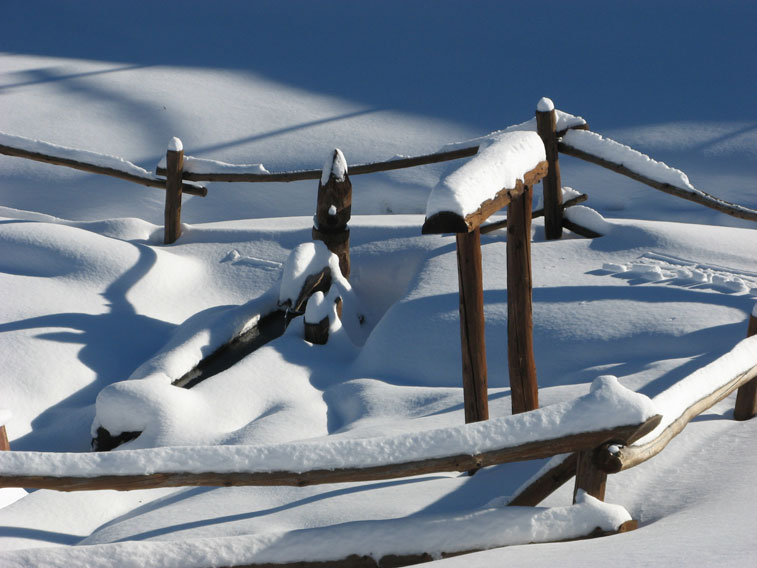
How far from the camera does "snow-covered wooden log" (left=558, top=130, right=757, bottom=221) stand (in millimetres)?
5938

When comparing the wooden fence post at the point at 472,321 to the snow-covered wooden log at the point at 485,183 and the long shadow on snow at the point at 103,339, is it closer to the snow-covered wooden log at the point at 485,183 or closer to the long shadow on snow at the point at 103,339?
the snow-covered wooden log at the point at 485,183

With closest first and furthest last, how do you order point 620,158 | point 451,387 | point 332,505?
point 332,505 → point 451,387 → point 620,158

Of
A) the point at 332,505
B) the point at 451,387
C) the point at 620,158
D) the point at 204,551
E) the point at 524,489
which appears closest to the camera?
the point at 204,551

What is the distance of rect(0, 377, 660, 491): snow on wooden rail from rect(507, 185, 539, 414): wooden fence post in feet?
4.13

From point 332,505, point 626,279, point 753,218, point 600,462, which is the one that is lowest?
point 332,505

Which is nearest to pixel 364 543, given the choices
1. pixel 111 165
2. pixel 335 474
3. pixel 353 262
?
pixel 335 474

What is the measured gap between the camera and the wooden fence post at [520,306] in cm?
359

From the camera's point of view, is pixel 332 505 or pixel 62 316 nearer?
pixel 332 505

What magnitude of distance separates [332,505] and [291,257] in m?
2.99

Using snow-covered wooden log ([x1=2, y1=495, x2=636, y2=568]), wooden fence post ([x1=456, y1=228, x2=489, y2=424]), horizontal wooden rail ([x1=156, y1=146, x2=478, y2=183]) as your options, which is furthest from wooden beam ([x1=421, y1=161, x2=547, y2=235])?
horizontal wooden rail ([x1=156, y1=146, x2=478, y2=183])

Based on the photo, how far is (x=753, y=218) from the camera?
5668 millimetres

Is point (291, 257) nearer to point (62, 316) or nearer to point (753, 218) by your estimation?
point (62, 316)

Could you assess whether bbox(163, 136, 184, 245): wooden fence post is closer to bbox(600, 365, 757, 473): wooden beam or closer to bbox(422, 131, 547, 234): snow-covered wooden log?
bbox(422, 131, 547, 234): snow-covered wooden log

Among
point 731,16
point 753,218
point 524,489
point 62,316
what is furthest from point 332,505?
point 731,16
